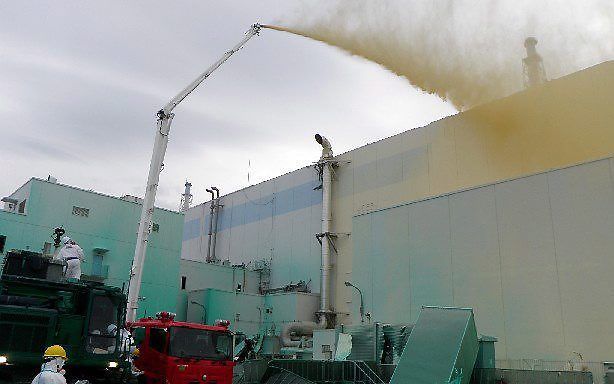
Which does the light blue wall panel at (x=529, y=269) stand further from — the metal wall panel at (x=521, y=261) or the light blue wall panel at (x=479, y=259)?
the light blue wall panel at (x=479, y=259)

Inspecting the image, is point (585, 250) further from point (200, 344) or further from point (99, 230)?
point (99, 230)

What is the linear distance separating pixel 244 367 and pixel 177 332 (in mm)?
2886

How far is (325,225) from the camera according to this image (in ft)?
120

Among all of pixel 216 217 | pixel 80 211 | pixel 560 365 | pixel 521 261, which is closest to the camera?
pixel 560 365

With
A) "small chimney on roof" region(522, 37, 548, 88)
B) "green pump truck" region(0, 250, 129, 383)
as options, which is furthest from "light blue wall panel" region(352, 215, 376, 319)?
"green pump truck" region(0, 250, 129, 383)

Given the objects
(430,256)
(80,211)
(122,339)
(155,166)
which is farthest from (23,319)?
(80,211)

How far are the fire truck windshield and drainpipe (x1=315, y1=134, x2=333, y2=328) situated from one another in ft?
69.5

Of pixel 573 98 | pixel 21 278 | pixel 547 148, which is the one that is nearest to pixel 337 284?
pixel 547 148

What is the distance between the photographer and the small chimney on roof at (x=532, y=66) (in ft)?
88.5

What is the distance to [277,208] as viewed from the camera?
4238 cm

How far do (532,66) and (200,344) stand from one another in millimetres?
23590

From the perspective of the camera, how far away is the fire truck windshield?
44.7ft

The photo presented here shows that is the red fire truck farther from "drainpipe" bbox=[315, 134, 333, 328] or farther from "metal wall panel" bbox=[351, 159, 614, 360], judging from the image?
"drainpipe" bbox=[315, 134, 333, 328]

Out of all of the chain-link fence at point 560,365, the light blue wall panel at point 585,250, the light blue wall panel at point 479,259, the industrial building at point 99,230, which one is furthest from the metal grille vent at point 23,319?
the industrial building at point 99,230
